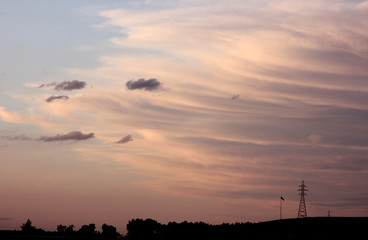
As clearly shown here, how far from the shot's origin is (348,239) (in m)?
189

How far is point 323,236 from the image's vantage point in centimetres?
19238

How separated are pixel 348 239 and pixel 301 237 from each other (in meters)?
14.6

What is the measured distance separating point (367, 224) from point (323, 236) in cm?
1707

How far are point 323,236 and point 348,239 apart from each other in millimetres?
7765

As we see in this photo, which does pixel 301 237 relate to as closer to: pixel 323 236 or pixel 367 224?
pixel 323 236

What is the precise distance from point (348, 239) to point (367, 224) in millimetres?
13544

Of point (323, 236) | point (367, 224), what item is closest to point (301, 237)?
point (323, 236)

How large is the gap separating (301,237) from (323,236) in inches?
273

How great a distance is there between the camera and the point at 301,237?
7672 inches

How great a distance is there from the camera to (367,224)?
7820 inches

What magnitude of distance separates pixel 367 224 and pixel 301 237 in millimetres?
22660
